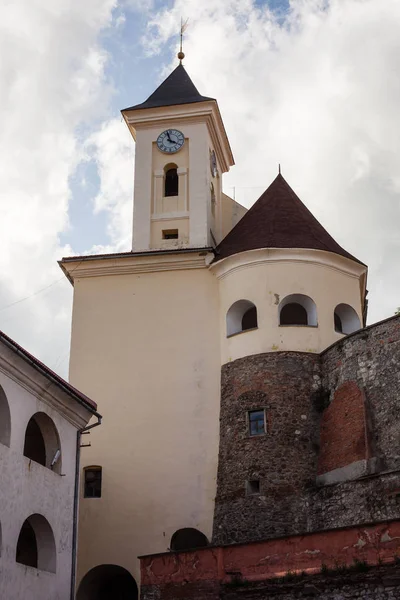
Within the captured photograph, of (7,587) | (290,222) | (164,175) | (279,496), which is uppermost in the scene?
(164,175)

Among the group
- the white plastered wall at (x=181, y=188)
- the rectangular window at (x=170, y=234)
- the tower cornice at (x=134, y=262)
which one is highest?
the white plastered wall at (x=181, y=188)

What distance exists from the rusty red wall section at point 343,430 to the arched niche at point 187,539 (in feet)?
13.1

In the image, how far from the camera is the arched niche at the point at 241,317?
2562 centimetres

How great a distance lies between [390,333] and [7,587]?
10894 mm

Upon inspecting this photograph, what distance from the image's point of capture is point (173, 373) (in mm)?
25875

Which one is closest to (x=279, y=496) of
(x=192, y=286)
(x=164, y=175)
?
(x=192, y=286)

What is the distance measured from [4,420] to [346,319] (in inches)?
473

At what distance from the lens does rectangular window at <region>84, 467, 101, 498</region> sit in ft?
82.1

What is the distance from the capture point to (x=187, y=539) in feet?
81.8

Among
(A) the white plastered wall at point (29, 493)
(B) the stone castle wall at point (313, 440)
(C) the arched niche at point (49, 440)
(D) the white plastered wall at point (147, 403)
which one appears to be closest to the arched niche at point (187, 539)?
(D) the white plastered wall at point (147, 403)

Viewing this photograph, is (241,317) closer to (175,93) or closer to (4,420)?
(175,93)

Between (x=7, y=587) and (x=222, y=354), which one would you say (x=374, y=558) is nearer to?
(x=7, y=587)

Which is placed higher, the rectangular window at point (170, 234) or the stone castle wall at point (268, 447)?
the rectangular window at point (170, 234)

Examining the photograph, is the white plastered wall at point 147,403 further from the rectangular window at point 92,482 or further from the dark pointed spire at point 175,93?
the dark pointed spire at point 175,93
